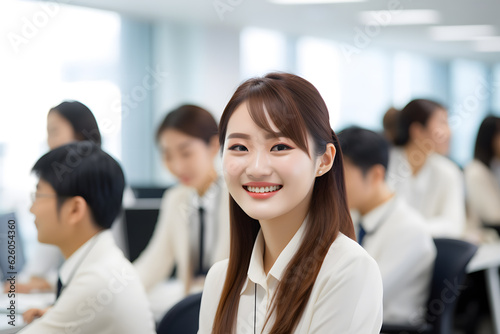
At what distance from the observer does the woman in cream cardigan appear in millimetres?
2596

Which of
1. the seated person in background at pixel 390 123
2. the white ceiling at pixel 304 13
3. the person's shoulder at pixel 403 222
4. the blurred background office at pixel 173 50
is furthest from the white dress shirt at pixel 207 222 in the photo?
the white ceiling at pixel 304 13

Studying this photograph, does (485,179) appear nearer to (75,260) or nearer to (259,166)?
(75,260)

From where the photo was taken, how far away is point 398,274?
2326 mm

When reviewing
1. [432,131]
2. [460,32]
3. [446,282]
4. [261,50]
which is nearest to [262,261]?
[446,282]

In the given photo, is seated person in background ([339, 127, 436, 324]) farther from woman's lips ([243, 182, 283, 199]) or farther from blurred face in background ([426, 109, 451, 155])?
woman's lips ([243, 182, 283, 199])

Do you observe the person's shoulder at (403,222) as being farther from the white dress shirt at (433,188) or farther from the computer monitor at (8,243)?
the computer monitor at (8,243)

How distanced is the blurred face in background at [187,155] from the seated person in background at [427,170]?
1.20m

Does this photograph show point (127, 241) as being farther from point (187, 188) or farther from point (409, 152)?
point (409, 152)

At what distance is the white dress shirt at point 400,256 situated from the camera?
2334 mm

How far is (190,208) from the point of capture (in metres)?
2.80

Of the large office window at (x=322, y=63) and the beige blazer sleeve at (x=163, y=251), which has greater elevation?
the large office window at (x=322, y=63)

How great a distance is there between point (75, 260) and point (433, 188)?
2.56 m

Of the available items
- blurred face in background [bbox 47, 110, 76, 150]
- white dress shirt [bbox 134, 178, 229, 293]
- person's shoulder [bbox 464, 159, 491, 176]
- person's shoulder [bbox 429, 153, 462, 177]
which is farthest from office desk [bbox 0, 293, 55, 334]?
person's shoulder [bbox 464, 159, 491, 176]

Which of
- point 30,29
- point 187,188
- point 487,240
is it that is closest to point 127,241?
point 187,188
